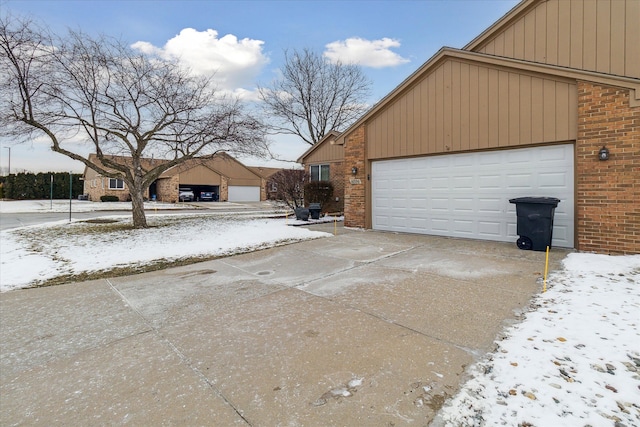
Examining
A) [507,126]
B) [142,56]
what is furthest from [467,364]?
[142,56]

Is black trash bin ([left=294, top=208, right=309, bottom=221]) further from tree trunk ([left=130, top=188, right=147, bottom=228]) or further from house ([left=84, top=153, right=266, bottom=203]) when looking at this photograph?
house ([left=84, top=153, right=266, bottom=203])

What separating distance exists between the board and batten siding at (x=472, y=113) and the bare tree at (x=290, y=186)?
19.6ft

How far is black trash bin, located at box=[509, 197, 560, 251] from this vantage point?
247 inches

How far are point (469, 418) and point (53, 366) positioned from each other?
333cm

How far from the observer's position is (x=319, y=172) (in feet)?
57.0

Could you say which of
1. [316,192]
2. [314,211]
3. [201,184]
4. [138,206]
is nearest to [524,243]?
[314,211]

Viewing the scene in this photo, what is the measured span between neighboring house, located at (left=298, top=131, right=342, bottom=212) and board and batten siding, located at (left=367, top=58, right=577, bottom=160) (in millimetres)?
6337

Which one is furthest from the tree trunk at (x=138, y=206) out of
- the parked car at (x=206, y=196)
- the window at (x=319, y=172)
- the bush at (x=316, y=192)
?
the parked car at (x=206, y=196)

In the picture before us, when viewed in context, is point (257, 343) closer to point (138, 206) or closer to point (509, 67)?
point (509, 67)

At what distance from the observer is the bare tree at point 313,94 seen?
1029 inches

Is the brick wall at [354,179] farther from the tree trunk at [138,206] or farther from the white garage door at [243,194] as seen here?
the white garage door at [243,194]

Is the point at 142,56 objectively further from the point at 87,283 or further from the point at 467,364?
the point at 467,364

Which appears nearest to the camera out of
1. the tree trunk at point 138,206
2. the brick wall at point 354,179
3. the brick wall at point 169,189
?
the brick wall at point 354,179

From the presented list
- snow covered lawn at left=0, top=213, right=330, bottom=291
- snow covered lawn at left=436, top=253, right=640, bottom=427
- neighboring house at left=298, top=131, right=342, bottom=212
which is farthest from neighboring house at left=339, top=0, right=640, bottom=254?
neighboring house at left=298, top=131, right=342, bottom=212
